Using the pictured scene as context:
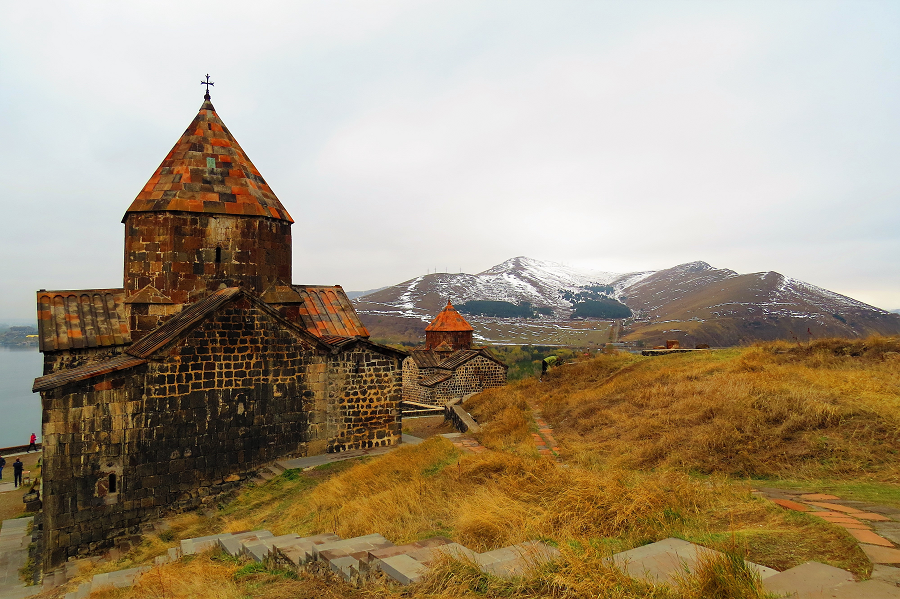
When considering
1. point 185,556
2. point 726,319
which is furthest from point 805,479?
point 726,319

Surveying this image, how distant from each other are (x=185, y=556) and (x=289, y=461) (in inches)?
189

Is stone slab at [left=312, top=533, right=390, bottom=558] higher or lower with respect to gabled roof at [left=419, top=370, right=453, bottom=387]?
higher

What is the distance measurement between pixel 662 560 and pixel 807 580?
813 millimetres

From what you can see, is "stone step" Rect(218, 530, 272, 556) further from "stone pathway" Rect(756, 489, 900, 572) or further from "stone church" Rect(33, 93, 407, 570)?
"stone pathway" Rect(756, 489, 900, 572)

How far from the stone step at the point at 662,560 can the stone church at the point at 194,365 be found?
817cm

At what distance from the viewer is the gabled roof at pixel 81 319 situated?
10.1 metres

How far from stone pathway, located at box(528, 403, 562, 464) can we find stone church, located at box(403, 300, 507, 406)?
15.4m

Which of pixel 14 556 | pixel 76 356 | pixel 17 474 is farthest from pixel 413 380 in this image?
pixel 14 556

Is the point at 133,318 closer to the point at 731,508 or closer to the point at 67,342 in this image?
the point at 67,342

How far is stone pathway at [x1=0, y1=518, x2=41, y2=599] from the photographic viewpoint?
7.86 m

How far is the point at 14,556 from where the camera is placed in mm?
9586

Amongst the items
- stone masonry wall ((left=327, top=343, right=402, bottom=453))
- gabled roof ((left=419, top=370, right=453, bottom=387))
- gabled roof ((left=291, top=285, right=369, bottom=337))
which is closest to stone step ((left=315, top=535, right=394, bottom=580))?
stone masonry wall ((left=327, top=343, right=402, bottom=453))

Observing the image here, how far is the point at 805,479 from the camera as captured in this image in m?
5.99

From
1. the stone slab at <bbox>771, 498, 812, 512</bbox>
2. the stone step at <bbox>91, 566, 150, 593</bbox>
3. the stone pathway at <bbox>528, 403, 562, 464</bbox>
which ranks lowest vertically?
the stone step at <bbox>91, 566, 150, 593</bbox>
